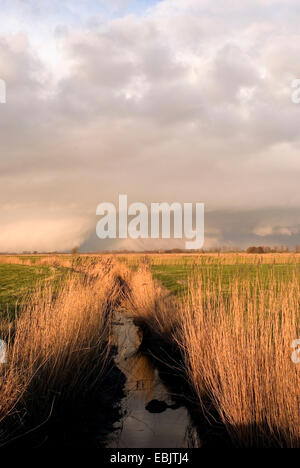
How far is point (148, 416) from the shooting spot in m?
5.60

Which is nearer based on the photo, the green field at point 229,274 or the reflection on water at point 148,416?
the green field at point 229,274

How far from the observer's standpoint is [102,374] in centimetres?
639

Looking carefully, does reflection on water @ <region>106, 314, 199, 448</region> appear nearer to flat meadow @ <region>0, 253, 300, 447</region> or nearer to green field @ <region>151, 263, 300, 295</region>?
flat meadow @ <region>0, 253, 300, 447</region>

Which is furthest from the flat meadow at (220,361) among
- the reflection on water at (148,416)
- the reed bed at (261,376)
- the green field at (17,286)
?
the green field at (17,286)

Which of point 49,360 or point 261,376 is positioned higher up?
point 49,360

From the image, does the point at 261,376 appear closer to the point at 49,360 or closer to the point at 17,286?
the point at 49,360

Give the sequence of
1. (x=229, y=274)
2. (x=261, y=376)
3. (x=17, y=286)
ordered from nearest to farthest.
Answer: (x=261, y=376) → (x=229, y=274) → (x=17, y=286)

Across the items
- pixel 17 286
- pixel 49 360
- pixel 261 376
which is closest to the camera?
pixel 261 376

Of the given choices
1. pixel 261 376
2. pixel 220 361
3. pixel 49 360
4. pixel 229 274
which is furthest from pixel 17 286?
pixel 261 376

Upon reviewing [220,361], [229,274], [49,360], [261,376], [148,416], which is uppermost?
[229,274]

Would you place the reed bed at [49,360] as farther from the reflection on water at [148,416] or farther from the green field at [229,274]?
the green field at [229,274]

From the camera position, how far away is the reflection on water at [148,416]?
4.89 m
